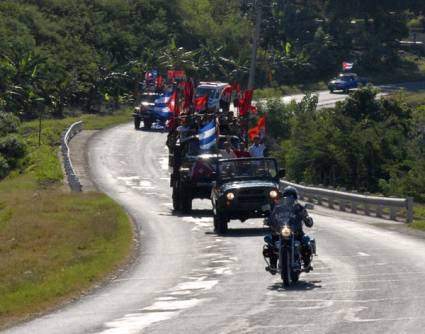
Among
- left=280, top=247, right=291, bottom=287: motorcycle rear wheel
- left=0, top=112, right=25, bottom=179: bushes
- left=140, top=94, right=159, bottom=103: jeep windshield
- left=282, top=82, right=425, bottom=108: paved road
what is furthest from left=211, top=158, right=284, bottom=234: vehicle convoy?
left=282, top=82, right=425, bottom=108: paved road

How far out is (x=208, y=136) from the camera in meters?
34.6

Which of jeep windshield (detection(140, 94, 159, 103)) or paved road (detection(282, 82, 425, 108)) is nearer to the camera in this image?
jeep windshield (detection(140, 94, 159, 103))

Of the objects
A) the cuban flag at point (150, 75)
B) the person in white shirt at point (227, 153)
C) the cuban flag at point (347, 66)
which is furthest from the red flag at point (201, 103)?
the cuban flag at point (347, 66)

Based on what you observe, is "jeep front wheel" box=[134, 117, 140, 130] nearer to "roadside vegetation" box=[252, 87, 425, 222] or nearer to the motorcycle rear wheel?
"roadside vegetation" box=[252, 87, 425, 222]

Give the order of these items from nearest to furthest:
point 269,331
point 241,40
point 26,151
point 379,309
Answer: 1. point 269,331
2. point 379,309
3. point 26,151
4. point 241,40

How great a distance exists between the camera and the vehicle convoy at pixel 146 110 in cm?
6975

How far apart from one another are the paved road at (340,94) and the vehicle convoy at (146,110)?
16.7 metres

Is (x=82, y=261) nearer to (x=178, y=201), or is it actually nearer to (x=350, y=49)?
(x=178, y=201)

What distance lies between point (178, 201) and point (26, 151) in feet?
81.1

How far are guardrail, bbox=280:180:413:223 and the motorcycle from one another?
13.9m

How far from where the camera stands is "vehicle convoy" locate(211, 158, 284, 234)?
92.7ft

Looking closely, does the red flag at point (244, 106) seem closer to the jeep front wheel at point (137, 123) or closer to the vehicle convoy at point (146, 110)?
the vehicle convoy at point (146, 110)

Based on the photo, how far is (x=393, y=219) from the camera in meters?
33.9

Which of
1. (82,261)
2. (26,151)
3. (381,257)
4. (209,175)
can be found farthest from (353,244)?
(26,151)
